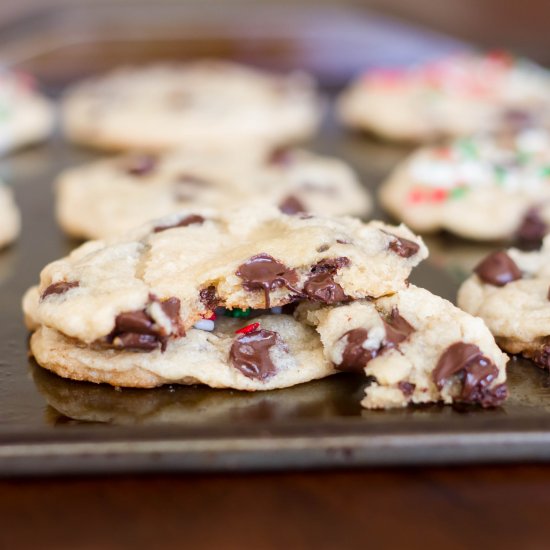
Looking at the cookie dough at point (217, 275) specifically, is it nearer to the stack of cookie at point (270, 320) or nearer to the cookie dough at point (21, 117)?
the stack of cookie at point (270, 320)

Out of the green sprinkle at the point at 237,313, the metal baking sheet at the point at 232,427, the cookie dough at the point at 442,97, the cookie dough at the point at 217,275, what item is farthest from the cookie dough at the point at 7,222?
the cookie dough at the point at 442,97

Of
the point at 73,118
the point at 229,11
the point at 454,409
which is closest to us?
the point at 454,409

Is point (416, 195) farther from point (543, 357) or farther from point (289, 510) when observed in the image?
point (289, 510)

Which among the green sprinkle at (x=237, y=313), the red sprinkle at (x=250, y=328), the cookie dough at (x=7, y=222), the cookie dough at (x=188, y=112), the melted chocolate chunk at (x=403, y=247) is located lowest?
the red sprinkle at (x=250, y=328)

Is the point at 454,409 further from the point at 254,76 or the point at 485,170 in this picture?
the point at 254,76

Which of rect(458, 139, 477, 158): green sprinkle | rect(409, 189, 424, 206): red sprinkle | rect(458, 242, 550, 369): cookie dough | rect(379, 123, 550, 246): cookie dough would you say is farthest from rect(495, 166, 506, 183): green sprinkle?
rect(458, 242, 550, 369): cookie dough

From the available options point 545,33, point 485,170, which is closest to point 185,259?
point 485,170
